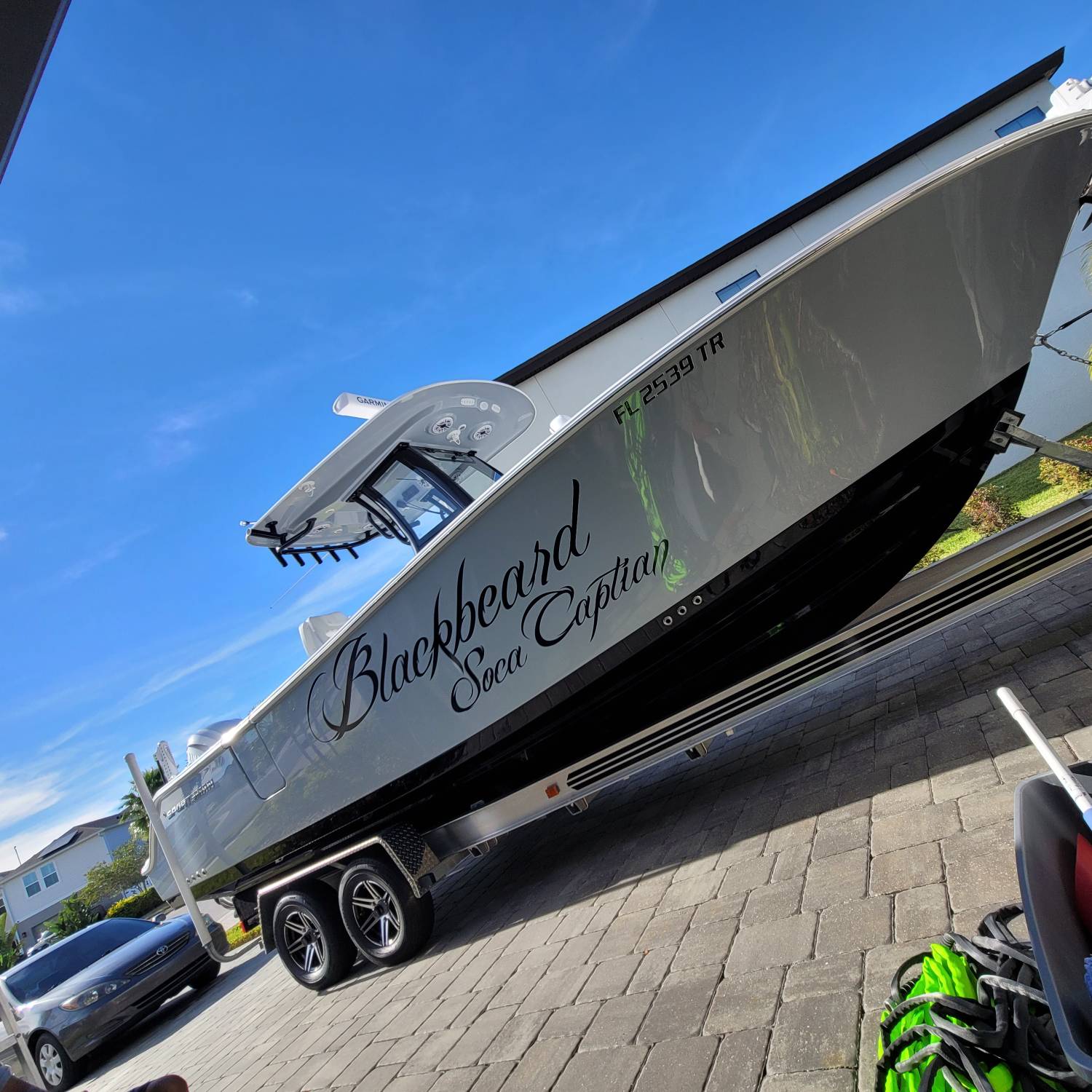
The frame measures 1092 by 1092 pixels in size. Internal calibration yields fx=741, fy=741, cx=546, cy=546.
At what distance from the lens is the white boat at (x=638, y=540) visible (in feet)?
10.5

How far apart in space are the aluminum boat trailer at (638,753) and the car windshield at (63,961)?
427 cm

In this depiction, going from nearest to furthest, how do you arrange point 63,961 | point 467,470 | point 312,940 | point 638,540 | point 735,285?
Result: point 638,540 < point 312,940 < point 467,470 < point 63,961 < point 735,285

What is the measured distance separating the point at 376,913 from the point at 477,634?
212 centimetres

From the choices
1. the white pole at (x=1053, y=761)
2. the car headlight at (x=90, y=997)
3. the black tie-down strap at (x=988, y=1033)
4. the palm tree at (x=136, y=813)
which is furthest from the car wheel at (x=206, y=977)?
the palm tree at (x=136, y=813)

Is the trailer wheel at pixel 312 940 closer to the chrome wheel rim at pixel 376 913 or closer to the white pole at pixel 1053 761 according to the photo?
the chrome wheel rim at pixel 376 913

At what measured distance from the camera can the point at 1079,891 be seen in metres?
1.29

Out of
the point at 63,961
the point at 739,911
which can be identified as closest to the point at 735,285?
the point at 739,911

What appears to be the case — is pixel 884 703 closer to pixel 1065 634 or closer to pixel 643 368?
pixel 1065 634

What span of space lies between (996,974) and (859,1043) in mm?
654

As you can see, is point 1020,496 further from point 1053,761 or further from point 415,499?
point 1053,761

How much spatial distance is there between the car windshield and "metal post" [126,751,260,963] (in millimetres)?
3994

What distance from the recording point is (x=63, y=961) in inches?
328

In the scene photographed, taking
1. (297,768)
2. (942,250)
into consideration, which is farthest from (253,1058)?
(942,250)

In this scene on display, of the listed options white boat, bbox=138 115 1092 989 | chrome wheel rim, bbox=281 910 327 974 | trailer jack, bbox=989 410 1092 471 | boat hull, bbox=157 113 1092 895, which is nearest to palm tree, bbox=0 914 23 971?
chrome wheel rim, bbox=281 910 327 974
